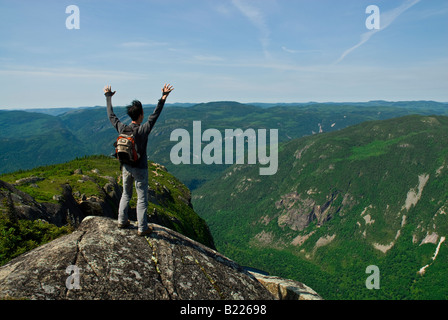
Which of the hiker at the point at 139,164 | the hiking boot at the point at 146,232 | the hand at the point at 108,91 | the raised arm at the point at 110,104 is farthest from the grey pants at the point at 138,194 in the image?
the hand at the point at 108,91

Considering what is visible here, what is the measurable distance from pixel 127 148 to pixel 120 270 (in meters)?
4.75

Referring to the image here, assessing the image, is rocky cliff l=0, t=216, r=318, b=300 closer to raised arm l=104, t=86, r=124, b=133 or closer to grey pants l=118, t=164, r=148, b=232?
grey pants l=118, t=164, r=148, b=232

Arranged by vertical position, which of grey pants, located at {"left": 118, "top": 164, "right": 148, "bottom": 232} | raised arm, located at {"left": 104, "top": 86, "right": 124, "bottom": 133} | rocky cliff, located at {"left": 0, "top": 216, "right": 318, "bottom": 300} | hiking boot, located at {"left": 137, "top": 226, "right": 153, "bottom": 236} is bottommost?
rocky cliff, located at {"left": 0, "top": 216, "right": 318, "bottom": 300}

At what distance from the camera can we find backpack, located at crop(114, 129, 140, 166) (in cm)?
1194

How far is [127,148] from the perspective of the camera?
39.2 ft

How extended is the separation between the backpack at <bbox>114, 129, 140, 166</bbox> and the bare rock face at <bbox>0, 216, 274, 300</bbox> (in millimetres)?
3326

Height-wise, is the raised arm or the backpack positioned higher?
the raised arm

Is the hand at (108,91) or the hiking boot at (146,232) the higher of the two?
the hand at (108,91)

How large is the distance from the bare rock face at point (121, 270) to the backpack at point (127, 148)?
333 cm

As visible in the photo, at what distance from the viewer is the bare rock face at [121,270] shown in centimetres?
932

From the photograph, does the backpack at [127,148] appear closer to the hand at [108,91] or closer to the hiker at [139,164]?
the hiker at [139,164]

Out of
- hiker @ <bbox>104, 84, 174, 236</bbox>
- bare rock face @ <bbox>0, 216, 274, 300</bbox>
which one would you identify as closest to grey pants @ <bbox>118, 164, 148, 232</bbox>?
hiker @ <bbox>104, 84, 174, 236</bbox>
